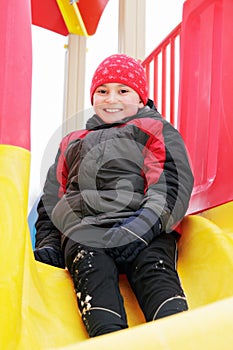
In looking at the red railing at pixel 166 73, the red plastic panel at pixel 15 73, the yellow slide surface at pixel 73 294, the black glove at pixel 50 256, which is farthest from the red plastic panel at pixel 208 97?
the red plastic panel at pixel 15 73

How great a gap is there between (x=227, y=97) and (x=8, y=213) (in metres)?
0.62

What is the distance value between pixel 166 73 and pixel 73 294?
0.93 metres

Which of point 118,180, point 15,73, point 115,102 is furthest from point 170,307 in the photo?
point 115,102

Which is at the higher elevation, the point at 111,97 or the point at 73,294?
the point at 111,97

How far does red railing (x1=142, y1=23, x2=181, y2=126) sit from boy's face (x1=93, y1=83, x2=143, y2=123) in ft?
1.24

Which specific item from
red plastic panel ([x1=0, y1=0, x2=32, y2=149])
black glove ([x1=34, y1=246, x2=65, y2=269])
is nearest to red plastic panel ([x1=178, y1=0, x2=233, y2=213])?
black glove ([x1=34, y1=246, x2=65, y2=269])

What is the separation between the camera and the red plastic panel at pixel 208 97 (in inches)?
42.0

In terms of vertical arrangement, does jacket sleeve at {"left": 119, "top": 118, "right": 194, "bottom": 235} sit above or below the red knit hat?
below

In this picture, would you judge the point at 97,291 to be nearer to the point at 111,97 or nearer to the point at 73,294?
the point at 73,294

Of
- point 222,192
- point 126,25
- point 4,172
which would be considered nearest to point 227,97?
point 222,192

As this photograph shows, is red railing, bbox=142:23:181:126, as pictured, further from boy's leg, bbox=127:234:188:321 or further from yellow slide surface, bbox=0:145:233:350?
boy's leg, bbox=127:234:188:321

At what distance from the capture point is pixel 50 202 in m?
1.06

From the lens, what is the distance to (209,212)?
40.9 inches

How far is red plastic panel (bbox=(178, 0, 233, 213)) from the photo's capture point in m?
1.07
